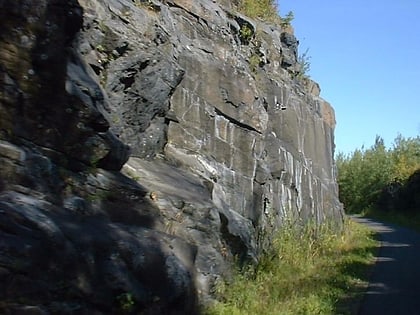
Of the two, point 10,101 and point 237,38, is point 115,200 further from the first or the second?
point 237,38

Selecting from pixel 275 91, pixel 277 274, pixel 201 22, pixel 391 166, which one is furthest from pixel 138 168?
pixel 391 166

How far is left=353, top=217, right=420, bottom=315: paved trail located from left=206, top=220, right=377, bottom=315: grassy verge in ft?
0.84

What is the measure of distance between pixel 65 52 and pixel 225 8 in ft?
29.3

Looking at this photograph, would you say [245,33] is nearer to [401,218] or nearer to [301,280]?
[301,280]

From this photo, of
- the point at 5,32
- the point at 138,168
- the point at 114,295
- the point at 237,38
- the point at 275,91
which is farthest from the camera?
the point at 275,91

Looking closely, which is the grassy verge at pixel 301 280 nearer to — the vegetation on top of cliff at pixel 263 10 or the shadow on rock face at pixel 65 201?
the shadow on rock face at pixel 65 201

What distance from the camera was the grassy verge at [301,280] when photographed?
8656 mm

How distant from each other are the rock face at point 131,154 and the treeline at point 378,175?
1272 inches

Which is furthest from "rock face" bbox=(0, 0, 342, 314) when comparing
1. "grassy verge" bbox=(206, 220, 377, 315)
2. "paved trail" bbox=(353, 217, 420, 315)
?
"paved trail" bbox=(353, 217, 420, 315)

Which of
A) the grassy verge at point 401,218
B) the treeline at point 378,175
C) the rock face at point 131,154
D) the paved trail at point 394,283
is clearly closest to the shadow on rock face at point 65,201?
the rock face at point 131,154

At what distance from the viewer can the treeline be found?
47.1 meters

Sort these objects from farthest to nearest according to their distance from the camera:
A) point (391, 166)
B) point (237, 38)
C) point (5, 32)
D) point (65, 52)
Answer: point (391, 166)
point (237, 38)
point (65, 52)
point (5, 32)

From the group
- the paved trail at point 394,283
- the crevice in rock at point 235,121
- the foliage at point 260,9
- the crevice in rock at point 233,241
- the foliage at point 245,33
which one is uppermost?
the foliage at point 260,9

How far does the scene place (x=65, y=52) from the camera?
6.79m
